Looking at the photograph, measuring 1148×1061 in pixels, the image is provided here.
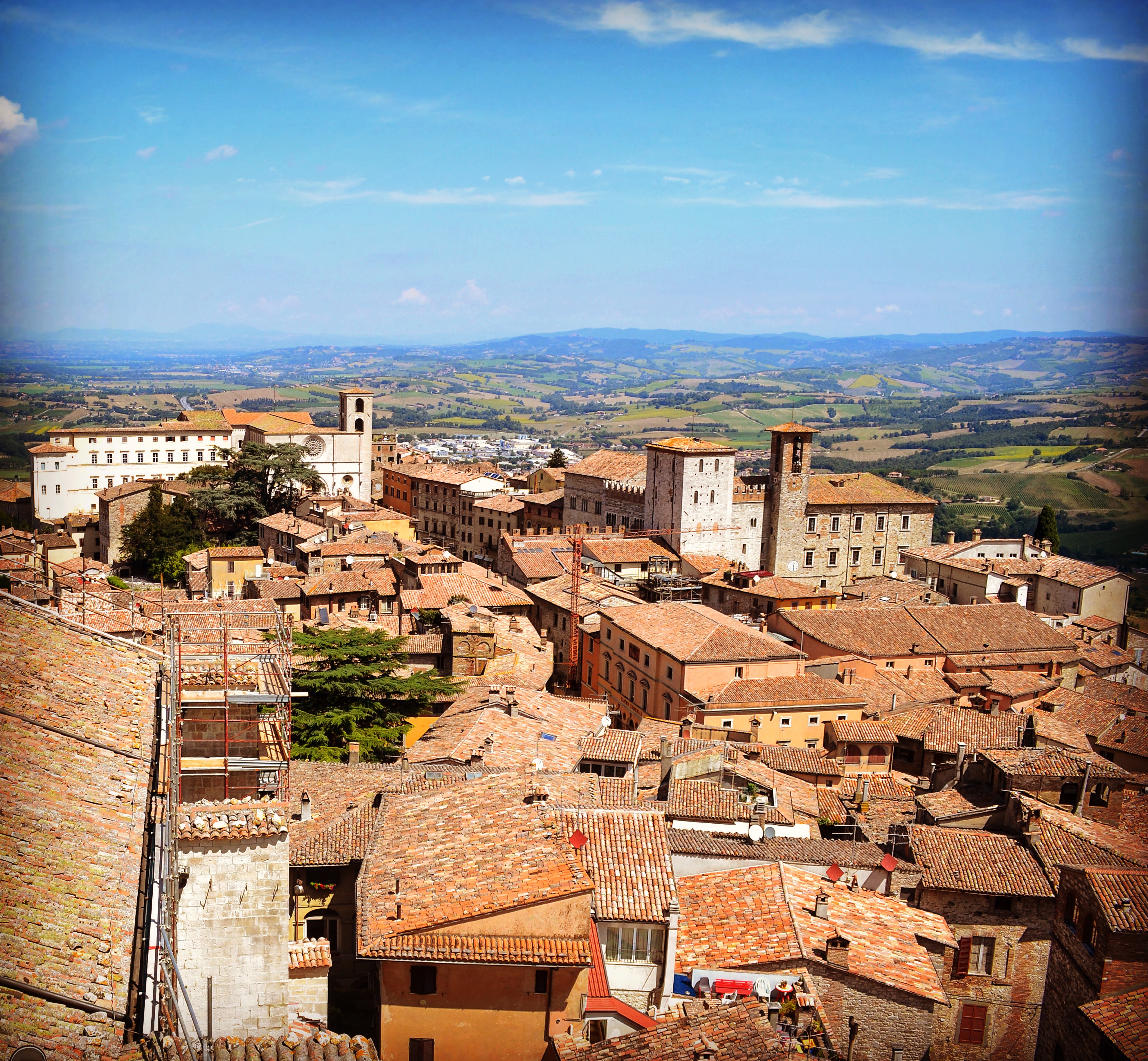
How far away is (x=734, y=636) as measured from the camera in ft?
79.8

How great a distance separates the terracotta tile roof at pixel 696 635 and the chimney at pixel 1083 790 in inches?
315

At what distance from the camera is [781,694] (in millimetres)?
22828

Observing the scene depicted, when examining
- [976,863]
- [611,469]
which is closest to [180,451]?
[611,469]

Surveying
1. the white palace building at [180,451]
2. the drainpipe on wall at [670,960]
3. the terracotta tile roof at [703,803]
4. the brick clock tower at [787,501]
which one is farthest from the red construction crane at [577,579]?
the drainpipe on wall at [670,960]

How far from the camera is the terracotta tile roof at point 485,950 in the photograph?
28.2ft

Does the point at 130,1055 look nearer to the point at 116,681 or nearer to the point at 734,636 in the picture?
the point at 116,681

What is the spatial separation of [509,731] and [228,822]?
831 centimetres

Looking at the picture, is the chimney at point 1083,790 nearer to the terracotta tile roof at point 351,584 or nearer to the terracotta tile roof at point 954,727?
the terracotta tile roof at point 954,727

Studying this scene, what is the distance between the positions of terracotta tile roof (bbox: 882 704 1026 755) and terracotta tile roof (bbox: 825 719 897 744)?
491mm

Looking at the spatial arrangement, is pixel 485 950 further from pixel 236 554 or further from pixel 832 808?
pixel 236 554

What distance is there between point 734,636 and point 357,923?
16246 millimetres

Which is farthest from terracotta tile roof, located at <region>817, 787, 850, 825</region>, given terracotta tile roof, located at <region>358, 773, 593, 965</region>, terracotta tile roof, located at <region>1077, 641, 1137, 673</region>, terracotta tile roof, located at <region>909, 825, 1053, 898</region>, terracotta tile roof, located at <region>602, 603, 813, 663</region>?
terracotta tile roof, located at <region>1077, 641, 1137, 673</region>

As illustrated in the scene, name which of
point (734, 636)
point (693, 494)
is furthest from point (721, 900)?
point (693, 494)

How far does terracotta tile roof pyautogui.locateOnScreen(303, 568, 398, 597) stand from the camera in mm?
30094
